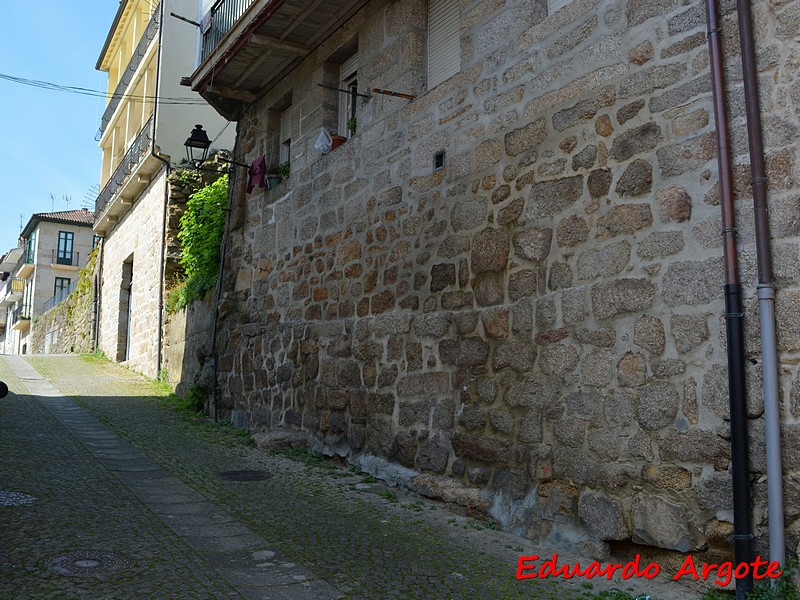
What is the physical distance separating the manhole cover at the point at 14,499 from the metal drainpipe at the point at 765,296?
464cm

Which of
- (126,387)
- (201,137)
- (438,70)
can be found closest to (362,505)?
(438,70)

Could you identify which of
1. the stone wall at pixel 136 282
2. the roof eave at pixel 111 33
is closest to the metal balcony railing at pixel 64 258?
the roof eave at pixel 111 33

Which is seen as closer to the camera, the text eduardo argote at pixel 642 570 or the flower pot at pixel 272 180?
the text eduardo argote at pixel 642 570

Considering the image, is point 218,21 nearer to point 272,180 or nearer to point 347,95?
point 272,180

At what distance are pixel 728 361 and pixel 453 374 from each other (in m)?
2.32

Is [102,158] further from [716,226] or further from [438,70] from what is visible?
[716,226]

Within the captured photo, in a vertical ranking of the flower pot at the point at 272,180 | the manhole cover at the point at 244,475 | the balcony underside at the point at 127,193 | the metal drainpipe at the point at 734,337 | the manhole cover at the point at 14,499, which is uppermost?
the balcony underside at the point at 127,193

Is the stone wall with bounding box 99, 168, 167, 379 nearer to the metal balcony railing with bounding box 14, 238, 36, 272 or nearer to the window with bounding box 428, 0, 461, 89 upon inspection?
the window with bounding box 428, 0, 461, 89

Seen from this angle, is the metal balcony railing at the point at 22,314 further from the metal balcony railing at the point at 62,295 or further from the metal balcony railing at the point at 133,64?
the metal balcony railing at the point at 133,64

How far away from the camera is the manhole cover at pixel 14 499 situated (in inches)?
195

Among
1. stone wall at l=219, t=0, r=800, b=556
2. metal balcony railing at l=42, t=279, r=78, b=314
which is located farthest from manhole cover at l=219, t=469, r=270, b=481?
metal balcony railing at l=42, t=279, r=78, b=314

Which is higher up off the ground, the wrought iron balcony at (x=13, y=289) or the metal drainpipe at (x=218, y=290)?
the wrought iron balcony at (x=13, y=289)

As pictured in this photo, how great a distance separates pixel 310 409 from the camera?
7.53m

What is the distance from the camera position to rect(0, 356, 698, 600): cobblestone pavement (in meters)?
3.71
